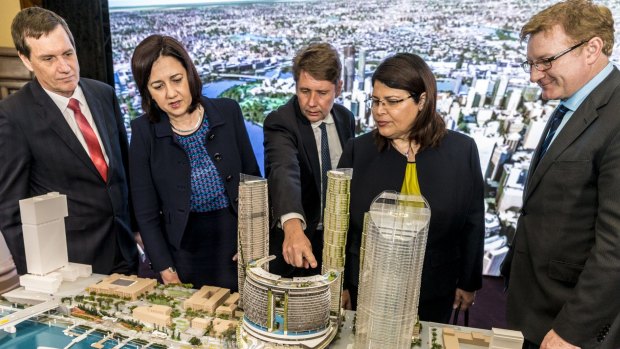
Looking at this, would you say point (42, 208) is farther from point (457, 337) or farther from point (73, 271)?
point (457, 337)

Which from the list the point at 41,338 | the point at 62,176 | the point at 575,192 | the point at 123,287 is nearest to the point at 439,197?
the point at 575,192

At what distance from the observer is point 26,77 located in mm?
4711

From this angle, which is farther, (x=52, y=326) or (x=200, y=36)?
(x=200, y=36)

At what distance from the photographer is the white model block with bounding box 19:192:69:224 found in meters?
2.38

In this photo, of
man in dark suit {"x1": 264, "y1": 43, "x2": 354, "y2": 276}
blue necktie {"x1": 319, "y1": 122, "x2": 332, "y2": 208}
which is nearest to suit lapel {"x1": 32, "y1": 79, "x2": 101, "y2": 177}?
man in dark suit {"x1": 264, "y1": 43, "x2": 354, "y2": 276}

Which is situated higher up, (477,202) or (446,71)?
(446,71)

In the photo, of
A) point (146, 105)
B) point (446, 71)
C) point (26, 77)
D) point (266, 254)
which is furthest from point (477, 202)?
point (26, 77)

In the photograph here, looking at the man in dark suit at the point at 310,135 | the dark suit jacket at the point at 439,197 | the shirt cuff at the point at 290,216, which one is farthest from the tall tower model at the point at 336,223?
the man in dark suit at the point at 310,135

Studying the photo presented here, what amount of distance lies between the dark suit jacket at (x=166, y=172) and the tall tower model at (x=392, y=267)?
1.20m

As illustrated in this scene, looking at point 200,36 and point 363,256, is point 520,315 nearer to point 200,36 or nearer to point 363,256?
point 363,256

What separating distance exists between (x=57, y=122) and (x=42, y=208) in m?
0.64

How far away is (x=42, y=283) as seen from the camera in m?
2.42

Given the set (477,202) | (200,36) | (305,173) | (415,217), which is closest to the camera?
(415,217)

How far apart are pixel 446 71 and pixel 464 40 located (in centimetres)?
36
